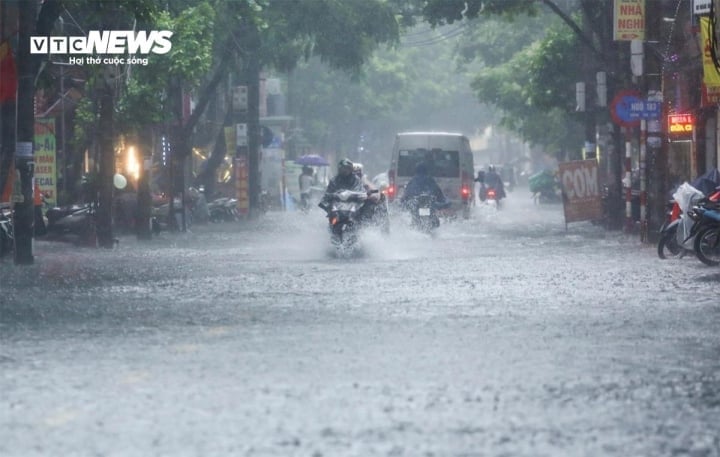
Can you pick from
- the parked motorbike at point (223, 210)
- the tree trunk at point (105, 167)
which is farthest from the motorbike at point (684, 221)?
the parked motorbike at point (223, 210)

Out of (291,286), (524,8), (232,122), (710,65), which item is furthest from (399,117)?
(291,286)

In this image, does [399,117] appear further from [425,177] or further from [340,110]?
[425,177]

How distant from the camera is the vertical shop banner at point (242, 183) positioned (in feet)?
173

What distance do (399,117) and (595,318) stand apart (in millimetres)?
102154

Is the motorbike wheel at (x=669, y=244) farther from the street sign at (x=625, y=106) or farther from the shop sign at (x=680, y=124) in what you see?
the shop sign at (x=680, y=124)

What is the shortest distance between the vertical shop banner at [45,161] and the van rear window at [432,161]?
13.6 meters

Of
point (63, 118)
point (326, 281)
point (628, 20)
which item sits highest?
point (628, 20)

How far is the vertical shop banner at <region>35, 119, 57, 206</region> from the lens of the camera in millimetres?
34812

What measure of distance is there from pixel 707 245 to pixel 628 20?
1174cm

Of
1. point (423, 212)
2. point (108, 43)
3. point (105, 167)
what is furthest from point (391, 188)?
point (105, 167)

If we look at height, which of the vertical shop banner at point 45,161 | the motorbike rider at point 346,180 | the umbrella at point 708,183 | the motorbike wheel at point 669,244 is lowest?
the motorbike wheel at point 669,244

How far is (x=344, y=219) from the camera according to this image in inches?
1044

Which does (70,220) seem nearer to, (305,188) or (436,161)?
(436,161)

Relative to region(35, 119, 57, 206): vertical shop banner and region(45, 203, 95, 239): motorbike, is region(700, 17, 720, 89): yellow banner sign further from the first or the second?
region(35, 119, 57, 206): vertical shop banner
